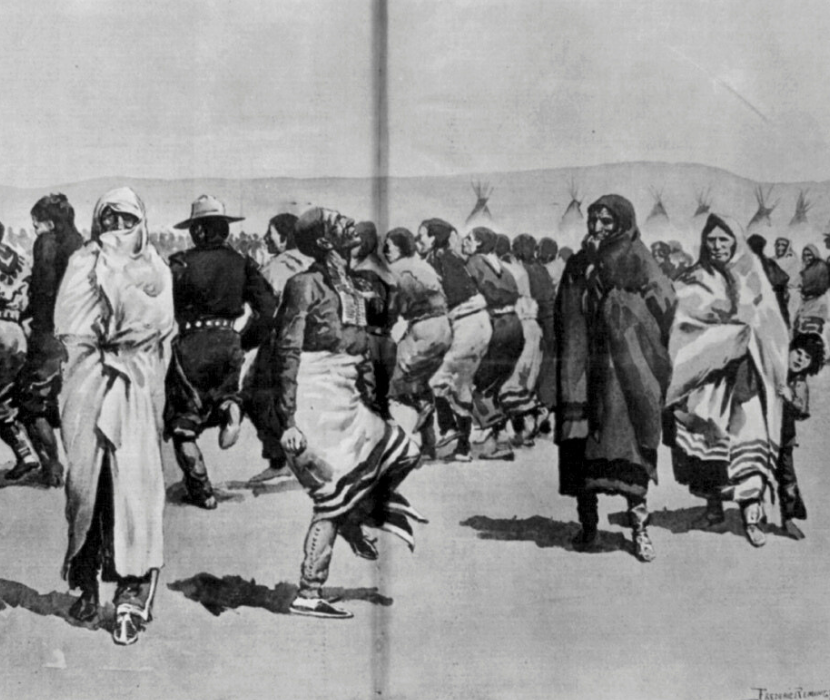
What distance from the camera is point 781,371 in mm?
2408

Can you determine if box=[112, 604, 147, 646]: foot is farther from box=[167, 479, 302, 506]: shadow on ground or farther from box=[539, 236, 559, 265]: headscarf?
box=[539, 236, 559, 265]: headscarf

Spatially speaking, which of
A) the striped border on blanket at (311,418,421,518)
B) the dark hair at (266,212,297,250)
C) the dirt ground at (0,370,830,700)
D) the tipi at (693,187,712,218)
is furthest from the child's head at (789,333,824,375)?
the dark hair at (266,212,297,250)

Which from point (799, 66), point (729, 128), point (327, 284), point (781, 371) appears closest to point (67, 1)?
point (327, 284)

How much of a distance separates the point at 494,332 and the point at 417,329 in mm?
189

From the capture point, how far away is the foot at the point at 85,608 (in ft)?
7.68

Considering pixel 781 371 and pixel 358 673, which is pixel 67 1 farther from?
pixel 781 371

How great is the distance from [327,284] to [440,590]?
79 centimetres

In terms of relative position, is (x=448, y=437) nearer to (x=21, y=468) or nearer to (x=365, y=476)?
(x=365, y=476)

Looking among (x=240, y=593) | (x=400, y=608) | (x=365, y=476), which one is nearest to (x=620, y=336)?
(x=365, y=476)

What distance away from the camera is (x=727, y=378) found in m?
2.40

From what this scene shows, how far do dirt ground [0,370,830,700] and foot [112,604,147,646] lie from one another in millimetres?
23

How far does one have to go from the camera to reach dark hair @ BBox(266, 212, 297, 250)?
235 centimetres

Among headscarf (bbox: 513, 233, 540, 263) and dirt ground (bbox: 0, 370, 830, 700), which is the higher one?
headscarf (bbox: 513, 233, 540, 263)

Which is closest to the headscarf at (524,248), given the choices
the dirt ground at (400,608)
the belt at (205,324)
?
the dirt ground at (400,608)
